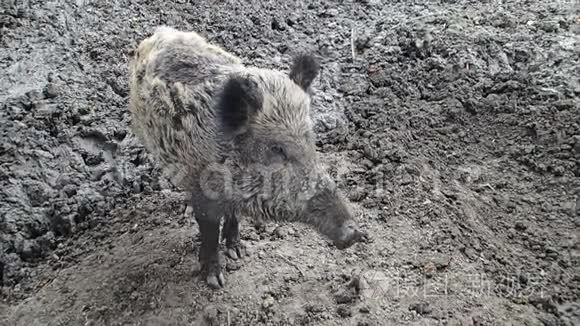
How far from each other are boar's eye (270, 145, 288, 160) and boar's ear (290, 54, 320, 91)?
61 centimetres

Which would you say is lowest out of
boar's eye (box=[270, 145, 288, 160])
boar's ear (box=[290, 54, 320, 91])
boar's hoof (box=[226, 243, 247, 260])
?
boar's hoof (box=[226, 243, 247, 260])

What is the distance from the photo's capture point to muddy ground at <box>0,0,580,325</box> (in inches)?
145

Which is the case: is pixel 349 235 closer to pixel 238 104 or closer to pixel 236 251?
pixel 238 104

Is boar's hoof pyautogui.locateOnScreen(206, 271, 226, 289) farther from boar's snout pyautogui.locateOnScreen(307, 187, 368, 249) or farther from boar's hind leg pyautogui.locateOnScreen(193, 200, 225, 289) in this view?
boar's snout pyautogui.locateOnScreen(307, 187, 368, 249)

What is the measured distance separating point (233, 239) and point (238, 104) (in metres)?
1.32

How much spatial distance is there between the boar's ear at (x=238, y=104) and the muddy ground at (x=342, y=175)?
1272mm

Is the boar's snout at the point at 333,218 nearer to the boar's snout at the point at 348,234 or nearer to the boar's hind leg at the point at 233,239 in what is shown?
the boar's snout at the point at 348,234

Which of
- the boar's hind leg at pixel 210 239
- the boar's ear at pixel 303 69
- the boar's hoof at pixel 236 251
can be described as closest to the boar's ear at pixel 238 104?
the boar's ear at pixel 303 69

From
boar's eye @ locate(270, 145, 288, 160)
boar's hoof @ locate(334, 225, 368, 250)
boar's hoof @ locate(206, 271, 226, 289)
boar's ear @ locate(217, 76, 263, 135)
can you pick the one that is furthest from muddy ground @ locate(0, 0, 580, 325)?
boar's ear @ locate(217, 76, 263, 135)

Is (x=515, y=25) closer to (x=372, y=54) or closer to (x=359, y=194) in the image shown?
(x=372, y=54)

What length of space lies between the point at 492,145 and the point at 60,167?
4.10 m

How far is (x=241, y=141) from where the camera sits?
10.7 feet

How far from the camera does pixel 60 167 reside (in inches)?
174

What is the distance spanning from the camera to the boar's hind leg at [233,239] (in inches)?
157
